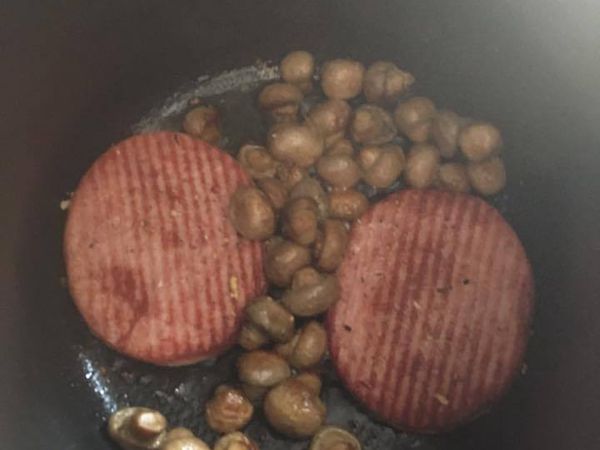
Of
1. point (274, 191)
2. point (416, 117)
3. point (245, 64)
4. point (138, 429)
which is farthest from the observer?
point (245, 64)

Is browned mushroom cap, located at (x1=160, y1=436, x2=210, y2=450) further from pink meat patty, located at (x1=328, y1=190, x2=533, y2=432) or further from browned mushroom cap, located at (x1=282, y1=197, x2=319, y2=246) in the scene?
browned mushroom cap, located at (x1=282, y1=197, x2=319, y2=246)

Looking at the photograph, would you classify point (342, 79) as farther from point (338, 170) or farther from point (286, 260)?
point (286, 260)

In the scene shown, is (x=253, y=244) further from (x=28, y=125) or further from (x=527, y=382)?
(x=527, y=382)

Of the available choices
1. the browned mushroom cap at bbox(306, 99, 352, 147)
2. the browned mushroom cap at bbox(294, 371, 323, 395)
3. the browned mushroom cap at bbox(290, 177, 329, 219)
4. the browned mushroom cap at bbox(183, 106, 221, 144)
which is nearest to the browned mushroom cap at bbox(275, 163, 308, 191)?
the browned mushroom cap at bbox(290, 177, 329, 219)

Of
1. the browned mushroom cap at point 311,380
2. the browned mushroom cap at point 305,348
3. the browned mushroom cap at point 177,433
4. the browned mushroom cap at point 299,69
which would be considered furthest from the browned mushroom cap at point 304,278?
the browned mushroom cap at point 299,69

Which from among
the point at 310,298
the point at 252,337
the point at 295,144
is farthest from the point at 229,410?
the point at 295,144
